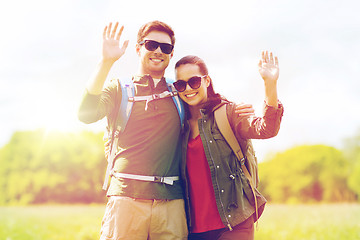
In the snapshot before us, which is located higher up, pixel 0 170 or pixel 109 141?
pixel 109 141

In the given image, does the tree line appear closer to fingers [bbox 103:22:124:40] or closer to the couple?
the couple

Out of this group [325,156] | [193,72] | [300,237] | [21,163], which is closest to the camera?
[193,72]

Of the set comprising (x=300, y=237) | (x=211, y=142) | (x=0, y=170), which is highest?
(x=211, y=142)

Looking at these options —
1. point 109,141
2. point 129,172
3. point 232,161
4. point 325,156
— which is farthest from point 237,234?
point 325,156

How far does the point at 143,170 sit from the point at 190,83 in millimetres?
1127

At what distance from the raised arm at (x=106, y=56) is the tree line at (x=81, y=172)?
95.1ft

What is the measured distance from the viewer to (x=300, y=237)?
11211 millimetres

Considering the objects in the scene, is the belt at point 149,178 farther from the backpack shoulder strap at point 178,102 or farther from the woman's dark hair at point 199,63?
the woman's dark hair at point 199,63

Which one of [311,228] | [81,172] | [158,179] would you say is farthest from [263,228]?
[81,172]

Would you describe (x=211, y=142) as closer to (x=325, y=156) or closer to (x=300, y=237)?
(x=300, y=237)

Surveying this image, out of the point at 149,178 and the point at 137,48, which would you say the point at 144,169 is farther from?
the point at 137,48

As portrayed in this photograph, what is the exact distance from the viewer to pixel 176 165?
13.8 ft

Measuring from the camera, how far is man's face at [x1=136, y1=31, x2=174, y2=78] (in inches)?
177

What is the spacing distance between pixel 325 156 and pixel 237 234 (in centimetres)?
4642
